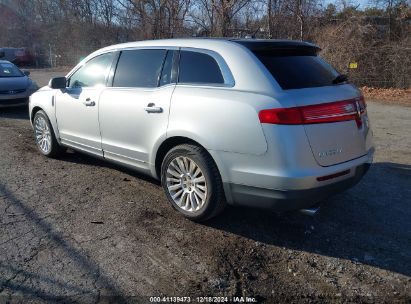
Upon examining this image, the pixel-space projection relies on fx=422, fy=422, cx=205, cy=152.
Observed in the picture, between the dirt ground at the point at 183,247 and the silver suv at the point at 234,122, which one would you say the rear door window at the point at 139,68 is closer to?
the silver suv at the point at 234,122

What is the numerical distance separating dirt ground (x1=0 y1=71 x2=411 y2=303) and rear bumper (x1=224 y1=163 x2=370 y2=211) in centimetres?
41

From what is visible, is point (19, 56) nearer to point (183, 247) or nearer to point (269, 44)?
point (269, 44)

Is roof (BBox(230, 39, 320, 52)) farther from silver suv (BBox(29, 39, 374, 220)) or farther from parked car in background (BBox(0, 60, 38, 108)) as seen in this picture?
parked car in background (BBox(0, 60, 38, 108))

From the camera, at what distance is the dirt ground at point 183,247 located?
10.4 feet

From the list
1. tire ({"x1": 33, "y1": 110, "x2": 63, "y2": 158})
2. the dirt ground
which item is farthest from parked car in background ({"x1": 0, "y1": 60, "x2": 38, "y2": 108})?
the dirt ground

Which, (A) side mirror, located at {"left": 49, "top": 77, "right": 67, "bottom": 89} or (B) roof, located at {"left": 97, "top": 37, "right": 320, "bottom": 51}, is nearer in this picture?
(B) roof, located at {"left": 97, "top": 37, "right": 320, "bottom": 51}

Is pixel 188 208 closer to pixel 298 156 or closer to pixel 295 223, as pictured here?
pixel 295 223

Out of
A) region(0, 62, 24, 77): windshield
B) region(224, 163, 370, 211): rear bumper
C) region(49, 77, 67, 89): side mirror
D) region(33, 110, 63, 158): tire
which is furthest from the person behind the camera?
region(0, 62, 24, 77): windshield

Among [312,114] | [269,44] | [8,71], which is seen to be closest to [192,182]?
[312,114]

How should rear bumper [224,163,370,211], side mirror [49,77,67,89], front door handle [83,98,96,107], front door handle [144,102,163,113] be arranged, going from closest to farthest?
1. rear bumper [224,163,370,211]
2. front door handle [144,102,163,113]
3. front door handle [83,98,96,107]
4. side mirror [49,77,67,89]

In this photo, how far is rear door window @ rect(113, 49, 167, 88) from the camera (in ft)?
15.2

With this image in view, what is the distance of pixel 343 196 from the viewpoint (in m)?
4.98

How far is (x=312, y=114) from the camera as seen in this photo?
3.51 m

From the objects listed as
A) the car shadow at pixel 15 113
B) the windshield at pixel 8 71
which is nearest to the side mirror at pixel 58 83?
the car shadow at pixel 15 113
